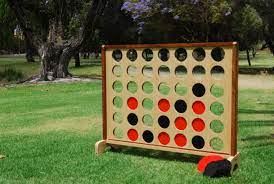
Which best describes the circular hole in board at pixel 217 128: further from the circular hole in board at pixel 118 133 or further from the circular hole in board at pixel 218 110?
the circular hole in board at pixel 118 133

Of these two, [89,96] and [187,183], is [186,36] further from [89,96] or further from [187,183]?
[187,183]

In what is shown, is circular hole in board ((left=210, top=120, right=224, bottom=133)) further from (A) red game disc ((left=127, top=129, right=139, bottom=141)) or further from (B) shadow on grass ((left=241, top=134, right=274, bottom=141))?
(A) red game disc ((left=127, top=129, right=139, bottom=141))

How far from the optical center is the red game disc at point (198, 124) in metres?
6.35

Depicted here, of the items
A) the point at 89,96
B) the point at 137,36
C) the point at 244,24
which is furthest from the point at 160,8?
the point at 89,96

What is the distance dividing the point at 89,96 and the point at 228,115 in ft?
33.8

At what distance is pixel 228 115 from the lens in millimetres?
6051

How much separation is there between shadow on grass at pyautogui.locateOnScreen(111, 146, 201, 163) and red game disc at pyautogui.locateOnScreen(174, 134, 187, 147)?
297 mm

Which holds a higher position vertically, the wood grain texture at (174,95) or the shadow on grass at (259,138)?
the wood grain texture at (174,95)

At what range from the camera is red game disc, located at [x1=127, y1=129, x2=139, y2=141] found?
22.9 feet

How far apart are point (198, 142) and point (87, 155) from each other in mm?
1588

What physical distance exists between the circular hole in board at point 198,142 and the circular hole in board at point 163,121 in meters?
0.45

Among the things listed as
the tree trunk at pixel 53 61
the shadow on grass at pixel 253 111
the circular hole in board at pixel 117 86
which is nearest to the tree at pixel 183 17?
the tree trunk at pixel 53 61

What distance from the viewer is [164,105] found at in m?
6.71

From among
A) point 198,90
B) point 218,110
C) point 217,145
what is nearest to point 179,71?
point 198,90
